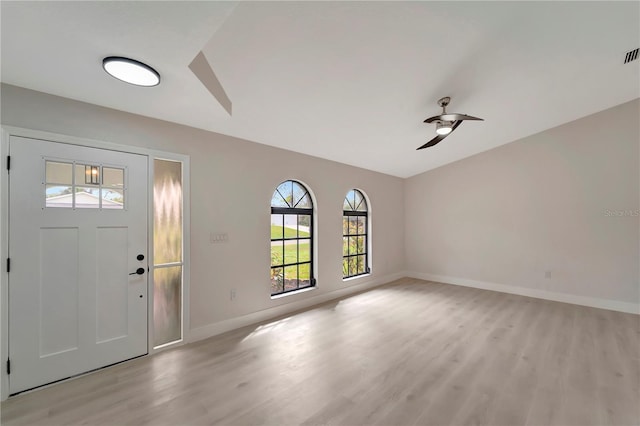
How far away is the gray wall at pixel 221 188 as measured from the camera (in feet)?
7.56

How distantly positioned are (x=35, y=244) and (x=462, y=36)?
13.0 feet

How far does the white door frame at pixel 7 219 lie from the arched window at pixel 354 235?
110 inches

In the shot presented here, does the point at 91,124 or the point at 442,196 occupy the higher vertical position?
the point at 91,124

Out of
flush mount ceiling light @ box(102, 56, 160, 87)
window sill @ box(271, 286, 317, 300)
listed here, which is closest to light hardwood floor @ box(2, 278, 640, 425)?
window sill @ box(271, 286, 317, 300)

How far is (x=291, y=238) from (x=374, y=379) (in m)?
2.36

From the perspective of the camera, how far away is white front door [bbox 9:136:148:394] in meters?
2.11

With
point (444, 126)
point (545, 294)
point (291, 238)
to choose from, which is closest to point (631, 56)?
point (444, 126)

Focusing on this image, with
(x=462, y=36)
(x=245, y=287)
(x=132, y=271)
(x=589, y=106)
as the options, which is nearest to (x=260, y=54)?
(x=462, y=36)

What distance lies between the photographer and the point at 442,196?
19.4ft

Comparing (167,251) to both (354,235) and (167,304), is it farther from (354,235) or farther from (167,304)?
(354,235)

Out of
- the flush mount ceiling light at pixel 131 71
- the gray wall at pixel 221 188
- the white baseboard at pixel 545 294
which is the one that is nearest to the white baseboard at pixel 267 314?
the gray wall at pixel 221 188

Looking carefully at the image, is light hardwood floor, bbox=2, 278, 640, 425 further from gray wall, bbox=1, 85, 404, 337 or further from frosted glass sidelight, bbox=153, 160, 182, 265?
frosted glass sidelight, bbox=153, 160, 182, 265

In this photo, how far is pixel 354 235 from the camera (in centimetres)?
538

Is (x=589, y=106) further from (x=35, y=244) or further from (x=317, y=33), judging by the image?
(x=35, y=244)
